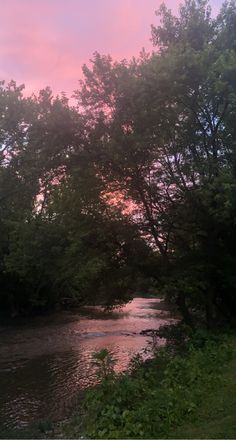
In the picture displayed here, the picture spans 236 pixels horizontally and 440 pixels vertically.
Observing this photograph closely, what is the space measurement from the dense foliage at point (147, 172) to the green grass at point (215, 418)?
764 centimetres

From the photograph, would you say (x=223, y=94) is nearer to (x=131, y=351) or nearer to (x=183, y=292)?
(x=183, y=292)

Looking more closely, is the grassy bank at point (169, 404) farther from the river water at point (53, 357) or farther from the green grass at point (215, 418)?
the river water at point (53, 357)

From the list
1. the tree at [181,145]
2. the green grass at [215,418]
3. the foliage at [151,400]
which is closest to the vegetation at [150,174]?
the tree at [181,145]

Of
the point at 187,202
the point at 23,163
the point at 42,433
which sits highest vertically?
the point at 23,163

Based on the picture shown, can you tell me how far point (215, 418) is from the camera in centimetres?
773

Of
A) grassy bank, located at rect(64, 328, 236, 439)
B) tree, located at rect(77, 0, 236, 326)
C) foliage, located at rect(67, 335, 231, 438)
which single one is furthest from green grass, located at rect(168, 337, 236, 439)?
tree, located at rect(77, 0, 236, 326)

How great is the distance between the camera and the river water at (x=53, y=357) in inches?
559

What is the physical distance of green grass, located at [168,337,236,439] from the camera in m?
6.95

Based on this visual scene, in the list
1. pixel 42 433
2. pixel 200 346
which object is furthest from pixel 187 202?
pixel 42 433

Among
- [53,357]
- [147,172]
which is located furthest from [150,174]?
[53,357]

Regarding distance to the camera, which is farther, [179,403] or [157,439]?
[179,403]

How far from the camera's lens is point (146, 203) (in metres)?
18.8

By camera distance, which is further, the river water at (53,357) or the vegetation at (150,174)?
the vegetation at (150,174)

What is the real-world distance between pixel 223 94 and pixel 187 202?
421 centimetres
